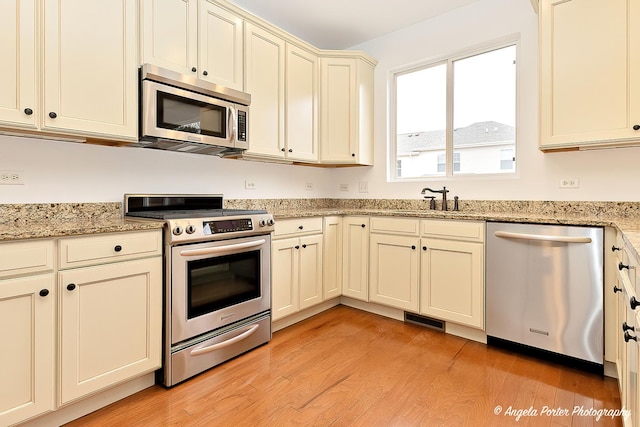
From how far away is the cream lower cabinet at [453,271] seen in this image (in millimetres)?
2457

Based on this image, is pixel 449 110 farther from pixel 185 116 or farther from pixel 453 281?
pixel 185 116

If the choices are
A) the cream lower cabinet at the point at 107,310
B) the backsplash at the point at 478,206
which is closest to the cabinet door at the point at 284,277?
the backsplash at the point at 478,206

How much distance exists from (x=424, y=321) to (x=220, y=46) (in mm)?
2646

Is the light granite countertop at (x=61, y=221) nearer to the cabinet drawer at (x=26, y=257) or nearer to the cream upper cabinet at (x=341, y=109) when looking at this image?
the cabinet drawer at (x=26, y=257)

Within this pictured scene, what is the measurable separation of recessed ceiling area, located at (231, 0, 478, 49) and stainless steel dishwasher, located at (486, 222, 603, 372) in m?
2.07

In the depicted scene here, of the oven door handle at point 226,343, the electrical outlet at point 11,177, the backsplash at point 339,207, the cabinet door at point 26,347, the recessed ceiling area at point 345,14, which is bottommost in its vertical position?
the oven door handle at point 226,343

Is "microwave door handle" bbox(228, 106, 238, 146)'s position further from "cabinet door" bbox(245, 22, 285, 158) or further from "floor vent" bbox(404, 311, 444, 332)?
"floor vent" bbox(404, 311, 444, 332)

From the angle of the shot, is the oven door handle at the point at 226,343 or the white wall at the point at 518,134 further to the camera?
the white wall at the point at 518,134

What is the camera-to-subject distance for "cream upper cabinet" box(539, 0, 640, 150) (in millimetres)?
2073

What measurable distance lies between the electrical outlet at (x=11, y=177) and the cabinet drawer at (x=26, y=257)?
62 cm

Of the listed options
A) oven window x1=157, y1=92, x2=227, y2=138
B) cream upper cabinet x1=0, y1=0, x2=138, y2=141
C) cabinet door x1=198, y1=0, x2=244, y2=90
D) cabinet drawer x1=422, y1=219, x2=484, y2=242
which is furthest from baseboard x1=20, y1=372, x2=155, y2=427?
cabinet drawer x1=422, y1=219, x2=484, y2=242

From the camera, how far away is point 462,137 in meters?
3.18

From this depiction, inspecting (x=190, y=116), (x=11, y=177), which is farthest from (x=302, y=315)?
(x=11, y=177)

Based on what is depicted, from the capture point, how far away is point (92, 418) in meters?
1.68
